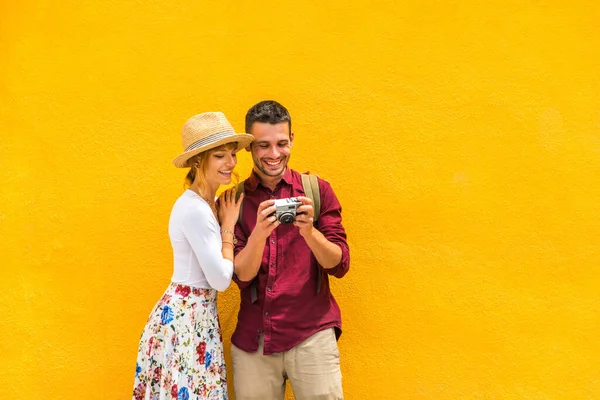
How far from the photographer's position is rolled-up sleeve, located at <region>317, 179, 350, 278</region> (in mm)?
3031

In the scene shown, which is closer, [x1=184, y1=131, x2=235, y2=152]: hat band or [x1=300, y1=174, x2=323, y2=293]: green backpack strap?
[x1=184, y1=131, x2=235, y2=152]: hat band

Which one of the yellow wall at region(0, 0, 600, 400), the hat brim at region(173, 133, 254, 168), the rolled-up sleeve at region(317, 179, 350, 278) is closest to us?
the hat brim at region(173, 133, 254, 168)

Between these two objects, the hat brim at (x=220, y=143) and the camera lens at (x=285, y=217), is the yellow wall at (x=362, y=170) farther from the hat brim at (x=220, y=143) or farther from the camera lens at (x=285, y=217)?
the camera lens at (x=285, y=217)

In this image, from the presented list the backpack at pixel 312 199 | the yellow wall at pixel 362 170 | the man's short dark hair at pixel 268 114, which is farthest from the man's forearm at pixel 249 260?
the yellow wall at pixel 362 170

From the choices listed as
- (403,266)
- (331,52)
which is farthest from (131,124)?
(403,266)

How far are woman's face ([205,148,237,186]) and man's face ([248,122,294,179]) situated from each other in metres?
0.13

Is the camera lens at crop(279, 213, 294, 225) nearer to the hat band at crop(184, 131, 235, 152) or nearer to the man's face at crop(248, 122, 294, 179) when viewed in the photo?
the man's face at crop(248, 122, 294, 179)

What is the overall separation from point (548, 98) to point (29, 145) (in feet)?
9.03

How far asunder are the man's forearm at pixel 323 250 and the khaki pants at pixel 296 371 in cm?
34

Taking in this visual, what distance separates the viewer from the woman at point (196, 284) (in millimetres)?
2869

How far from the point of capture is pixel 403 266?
3.52 m

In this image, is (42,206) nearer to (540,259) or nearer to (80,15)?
(80,15)

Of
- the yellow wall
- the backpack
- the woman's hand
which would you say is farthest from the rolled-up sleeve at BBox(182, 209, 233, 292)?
the yellow wall

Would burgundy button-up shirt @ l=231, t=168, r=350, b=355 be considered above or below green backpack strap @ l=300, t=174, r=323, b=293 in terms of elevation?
below
